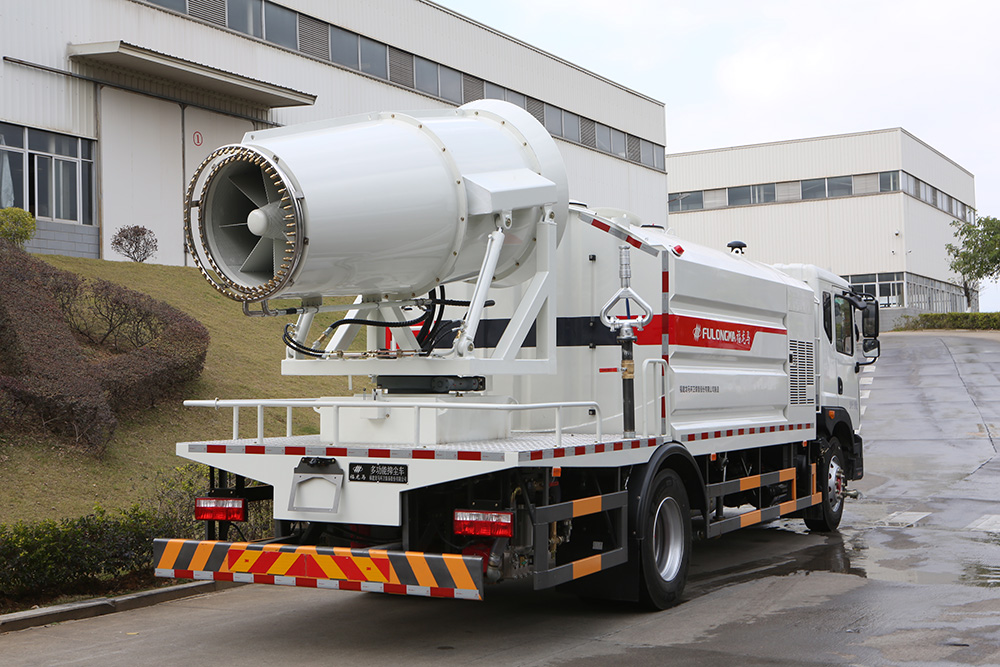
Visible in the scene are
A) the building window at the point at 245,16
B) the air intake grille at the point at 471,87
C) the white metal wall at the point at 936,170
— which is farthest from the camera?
the white metal wall at the point at 936,170

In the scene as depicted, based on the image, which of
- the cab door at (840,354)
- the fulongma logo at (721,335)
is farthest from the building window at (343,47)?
the fulongma logo at (721,335)

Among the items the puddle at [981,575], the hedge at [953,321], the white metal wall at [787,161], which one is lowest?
the puddle at [981,575]

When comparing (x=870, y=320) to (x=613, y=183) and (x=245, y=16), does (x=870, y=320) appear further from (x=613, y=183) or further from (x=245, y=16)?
(x=613, y=183)

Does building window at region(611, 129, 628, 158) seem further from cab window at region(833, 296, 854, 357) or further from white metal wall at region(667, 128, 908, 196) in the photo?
cab window at region(833, 296, 854, 357)

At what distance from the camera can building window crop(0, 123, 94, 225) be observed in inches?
853

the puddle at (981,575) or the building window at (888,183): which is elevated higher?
the building window at (888,183)

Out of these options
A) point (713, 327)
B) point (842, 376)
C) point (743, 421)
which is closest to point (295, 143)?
point (713, 327)

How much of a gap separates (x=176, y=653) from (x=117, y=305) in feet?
26.8

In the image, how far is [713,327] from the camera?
30.4 feet

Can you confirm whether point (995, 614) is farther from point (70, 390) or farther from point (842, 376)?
point (70, 390)

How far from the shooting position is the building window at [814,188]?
61188 mm

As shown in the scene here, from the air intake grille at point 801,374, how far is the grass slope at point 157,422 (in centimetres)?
496

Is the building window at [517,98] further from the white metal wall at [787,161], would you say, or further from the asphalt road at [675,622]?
the white metal wall at [787,161]

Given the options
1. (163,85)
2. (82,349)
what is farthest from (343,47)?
(82,349)
